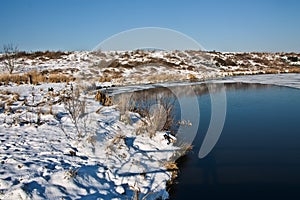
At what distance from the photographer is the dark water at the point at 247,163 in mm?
4430

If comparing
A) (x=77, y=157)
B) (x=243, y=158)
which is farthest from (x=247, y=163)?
(x=77, y=157)

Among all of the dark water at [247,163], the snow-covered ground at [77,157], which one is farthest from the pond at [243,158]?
the snow-covered ground at [77,157]

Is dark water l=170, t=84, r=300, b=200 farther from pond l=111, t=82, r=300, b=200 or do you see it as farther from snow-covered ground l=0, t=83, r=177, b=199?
snow-covered ground l=0, t=83, r=177, b=199

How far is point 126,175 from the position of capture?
14.7 ft

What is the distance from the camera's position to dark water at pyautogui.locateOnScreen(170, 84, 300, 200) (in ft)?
14.5

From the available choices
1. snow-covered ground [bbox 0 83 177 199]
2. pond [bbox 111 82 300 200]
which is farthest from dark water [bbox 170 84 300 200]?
snow-covered ground [bbox 0 83 177 199]

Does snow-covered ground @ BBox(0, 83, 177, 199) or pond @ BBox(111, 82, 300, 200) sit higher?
snow-covered ground @ BBox(0, 83, 177, 199)

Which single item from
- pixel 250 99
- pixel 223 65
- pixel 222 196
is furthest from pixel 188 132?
pixel 223 65

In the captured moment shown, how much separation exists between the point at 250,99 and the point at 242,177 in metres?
9.26

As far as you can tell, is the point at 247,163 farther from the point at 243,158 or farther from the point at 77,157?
the point at 77,157

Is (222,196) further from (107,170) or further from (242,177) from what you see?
(107,170)

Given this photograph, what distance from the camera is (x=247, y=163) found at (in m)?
5.47

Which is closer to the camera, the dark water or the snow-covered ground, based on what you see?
the snow-covered ground

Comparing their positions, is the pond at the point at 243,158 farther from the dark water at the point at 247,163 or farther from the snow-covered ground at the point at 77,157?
the snow-covered ground at the point at 77,157
